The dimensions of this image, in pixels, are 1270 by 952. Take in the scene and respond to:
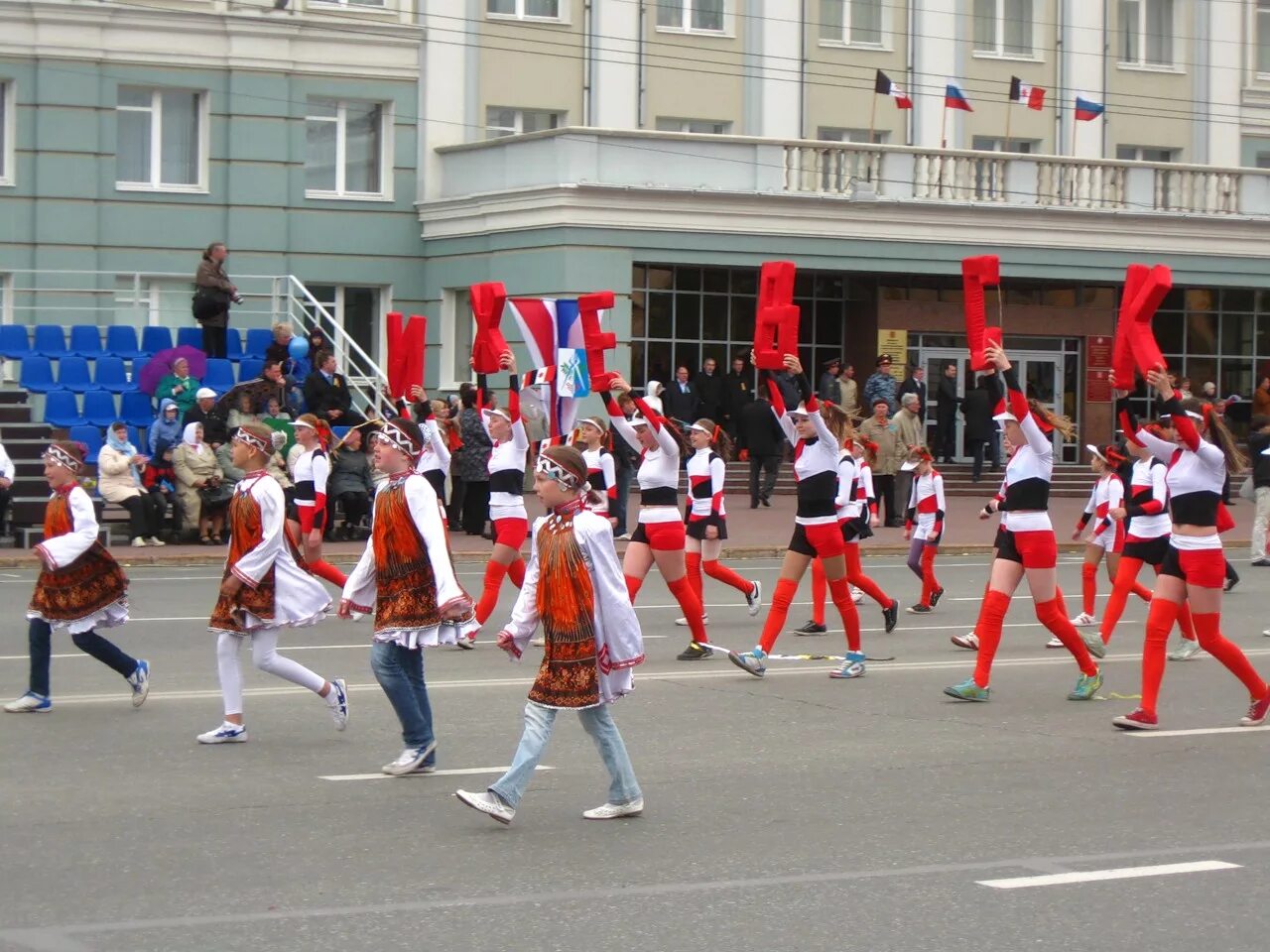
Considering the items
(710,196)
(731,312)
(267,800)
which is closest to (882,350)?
(731,312)

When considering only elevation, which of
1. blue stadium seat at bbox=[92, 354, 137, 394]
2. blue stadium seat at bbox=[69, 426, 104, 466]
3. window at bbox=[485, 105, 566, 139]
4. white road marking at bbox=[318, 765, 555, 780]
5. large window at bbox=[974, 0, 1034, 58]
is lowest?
white road marking at bbox=[318, 765, 555, 780]

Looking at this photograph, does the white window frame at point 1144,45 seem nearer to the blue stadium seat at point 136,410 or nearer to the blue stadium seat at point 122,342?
the blue stadium seat at point 122,342

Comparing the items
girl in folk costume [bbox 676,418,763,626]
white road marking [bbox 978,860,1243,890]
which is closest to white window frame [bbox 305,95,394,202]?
girl in folk costume [bbox 676,418,763,626]

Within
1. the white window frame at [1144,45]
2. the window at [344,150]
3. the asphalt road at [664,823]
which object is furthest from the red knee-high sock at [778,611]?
the white window frame at [1144,45]

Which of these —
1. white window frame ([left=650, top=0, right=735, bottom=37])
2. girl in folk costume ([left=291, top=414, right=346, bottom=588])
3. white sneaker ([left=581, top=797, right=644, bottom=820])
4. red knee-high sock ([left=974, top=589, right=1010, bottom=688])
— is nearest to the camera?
white sneaker ([left=581, top=797, right=644, bottom=820])

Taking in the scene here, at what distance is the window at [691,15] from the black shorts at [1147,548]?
2351 centimetres

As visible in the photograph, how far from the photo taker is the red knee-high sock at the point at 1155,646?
36.3ft

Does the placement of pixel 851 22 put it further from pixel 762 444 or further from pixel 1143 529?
pixel 1143 529

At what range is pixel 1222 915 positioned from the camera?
280 inches

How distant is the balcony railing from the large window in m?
4.58

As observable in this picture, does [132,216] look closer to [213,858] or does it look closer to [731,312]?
[731,312]

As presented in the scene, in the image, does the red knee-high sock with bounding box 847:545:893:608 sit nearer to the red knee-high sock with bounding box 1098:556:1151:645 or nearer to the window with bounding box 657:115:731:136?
the red knee-high sock with bounding box 1098:556:1151:645

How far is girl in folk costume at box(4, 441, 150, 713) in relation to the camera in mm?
11250

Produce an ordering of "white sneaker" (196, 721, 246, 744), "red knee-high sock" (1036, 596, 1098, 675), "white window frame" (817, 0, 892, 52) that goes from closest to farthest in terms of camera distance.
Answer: "white sneaker" (196, 721, 246, 744) < "red knee-high sock" (1036, 596, 1098, 675) < "white window frame" (817, 0, 892, 52)
